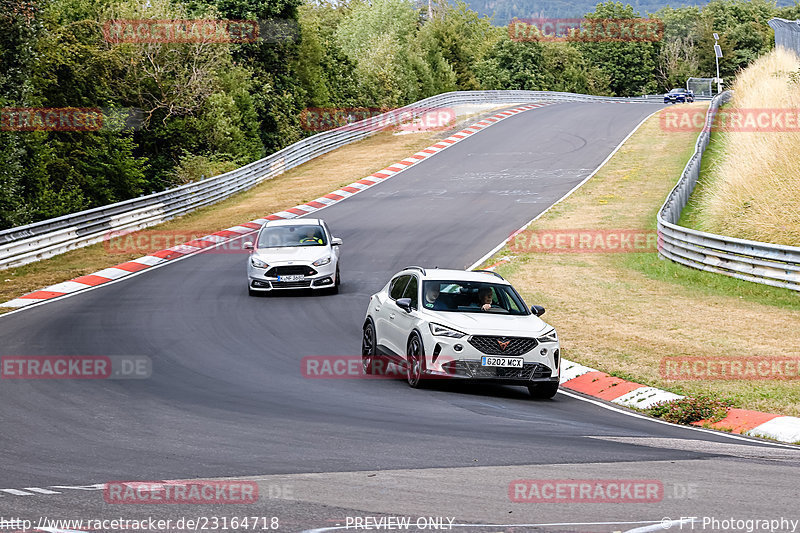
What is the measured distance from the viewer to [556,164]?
4488 centimetres

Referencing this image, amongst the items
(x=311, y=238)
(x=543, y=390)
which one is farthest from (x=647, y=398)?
(x=311, y=238)

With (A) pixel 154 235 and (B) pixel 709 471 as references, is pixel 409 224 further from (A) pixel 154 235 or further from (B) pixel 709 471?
(B) pixel 709 471

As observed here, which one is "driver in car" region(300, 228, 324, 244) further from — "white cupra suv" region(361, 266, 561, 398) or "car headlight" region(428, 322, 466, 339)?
"car headlight" region(428, 322, 466, 339)

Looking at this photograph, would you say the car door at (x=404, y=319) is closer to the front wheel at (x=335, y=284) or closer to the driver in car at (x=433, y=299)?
the driver in car at (x=433, y=299)

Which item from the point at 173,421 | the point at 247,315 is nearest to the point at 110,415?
the point at 173,421

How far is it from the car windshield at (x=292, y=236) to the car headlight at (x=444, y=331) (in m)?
A: 10.3

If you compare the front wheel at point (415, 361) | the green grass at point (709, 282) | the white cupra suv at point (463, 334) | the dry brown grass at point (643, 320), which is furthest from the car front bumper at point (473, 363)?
the green grass at point (709, 282)

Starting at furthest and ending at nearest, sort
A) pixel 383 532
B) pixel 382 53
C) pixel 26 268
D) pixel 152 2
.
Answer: pixel 382 53, pixel 152 2, pixel 26 268, pixel 383 532

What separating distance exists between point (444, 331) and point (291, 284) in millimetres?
9667

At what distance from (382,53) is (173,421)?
75416 millimetres

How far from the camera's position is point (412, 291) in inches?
550

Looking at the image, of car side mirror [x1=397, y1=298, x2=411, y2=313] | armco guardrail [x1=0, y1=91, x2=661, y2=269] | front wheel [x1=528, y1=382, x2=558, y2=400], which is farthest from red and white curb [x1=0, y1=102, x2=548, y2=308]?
front wheel [x1=528, y1=382, x2=558, y2=400]

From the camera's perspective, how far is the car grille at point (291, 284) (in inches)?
856

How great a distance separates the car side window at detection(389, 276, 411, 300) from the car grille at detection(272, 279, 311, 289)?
7.24 meters
